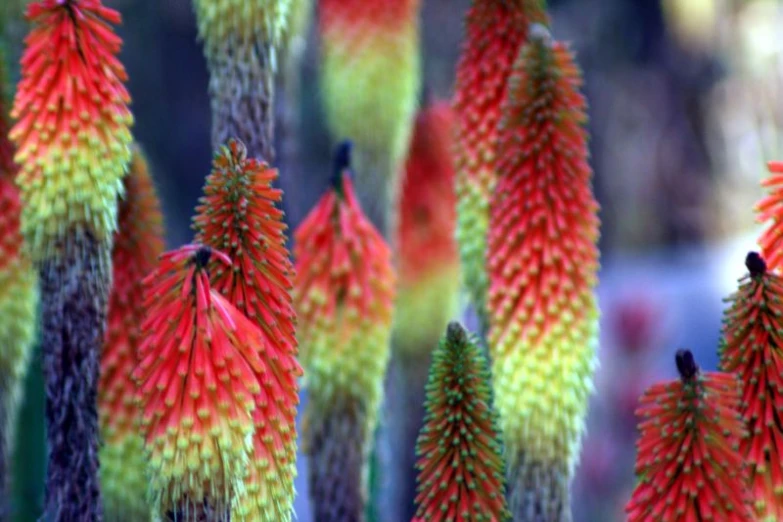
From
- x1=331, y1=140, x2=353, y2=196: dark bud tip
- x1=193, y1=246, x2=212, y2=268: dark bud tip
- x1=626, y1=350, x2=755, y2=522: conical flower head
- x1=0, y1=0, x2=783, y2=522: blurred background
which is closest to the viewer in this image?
x1=193, y1=246, x2=212, y2=268: dark bud tip

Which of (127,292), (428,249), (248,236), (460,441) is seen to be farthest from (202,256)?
(428,249)

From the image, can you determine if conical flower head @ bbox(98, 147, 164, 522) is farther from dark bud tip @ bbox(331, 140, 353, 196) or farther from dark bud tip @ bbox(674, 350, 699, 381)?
dark bud tip @ bbox(674, 350, 699, 381)

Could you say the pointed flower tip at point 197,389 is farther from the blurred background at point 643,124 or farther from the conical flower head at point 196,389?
the blurred background at point 643,124

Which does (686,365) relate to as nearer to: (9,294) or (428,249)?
(9,294)

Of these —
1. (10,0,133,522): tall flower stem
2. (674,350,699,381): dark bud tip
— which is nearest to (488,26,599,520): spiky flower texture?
(674,350,699,381): dark bud tip

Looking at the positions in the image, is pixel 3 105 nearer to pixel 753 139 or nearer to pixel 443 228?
pixel 443 228

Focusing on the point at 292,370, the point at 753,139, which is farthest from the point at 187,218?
the point at 292,370

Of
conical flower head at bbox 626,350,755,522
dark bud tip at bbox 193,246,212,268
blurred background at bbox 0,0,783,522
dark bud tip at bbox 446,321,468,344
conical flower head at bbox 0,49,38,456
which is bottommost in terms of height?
conical flower head at bbox 626,350,755,522
